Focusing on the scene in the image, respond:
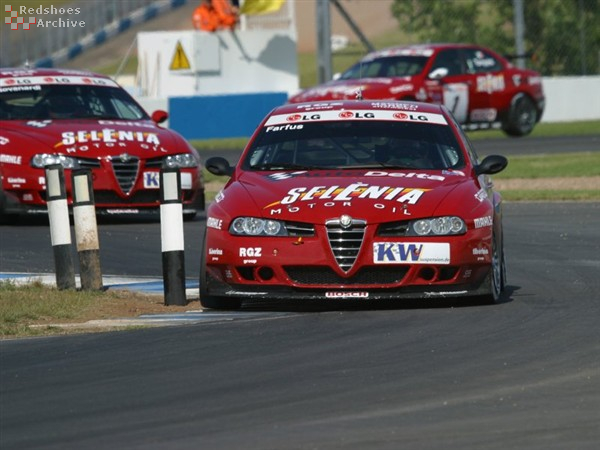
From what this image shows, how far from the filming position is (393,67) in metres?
29.7

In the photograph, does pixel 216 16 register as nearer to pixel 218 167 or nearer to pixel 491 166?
pixel 218 167

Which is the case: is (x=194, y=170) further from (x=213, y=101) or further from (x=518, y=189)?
(x=213, y=101)

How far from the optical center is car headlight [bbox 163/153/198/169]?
54.2ft

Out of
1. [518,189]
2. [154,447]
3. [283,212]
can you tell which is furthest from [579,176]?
[154,447]

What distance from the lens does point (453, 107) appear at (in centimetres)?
2966

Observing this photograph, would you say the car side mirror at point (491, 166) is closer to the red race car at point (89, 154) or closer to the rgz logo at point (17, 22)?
the red race car at point (89, 154)

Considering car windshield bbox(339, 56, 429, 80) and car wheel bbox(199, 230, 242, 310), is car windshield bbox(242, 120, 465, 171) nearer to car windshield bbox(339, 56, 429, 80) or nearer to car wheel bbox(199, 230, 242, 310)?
car wheel bbox(199, 230, 242, 310)

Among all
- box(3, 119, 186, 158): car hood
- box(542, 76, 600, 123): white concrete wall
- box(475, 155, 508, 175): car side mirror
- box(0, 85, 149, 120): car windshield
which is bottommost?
box(542, 76, 600, 123): white concrete wall

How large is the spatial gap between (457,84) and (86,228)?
754 inches

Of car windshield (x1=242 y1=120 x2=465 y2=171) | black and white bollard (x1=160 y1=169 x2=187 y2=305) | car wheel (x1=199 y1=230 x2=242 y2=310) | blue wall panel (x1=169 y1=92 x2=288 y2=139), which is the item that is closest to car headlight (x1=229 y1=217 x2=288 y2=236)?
car wheel (x1=199 y1=230 x2=242 y2=310)

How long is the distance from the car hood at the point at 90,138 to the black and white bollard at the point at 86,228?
473cm

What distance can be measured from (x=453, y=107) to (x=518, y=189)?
902 cm

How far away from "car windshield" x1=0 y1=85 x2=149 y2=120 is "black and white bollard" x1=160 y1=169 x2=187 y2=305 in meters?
6.44

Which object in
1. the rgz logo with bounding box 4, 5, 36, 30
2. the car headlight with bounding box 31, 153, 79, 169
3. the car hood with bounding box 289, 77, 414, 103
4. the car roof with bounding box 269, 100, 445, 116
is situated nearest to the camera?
the car roof with bounding box 269, 100, 445, 116
